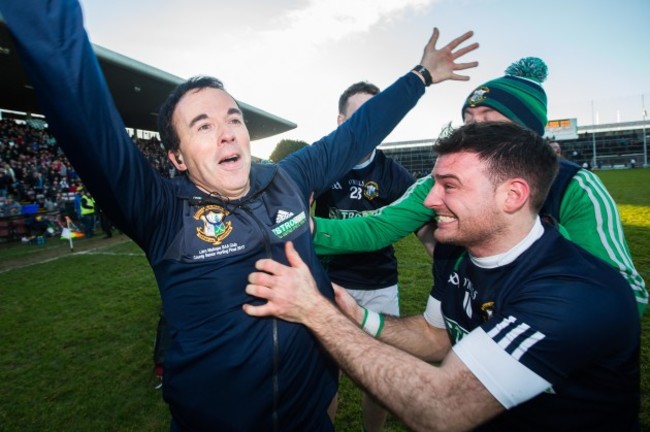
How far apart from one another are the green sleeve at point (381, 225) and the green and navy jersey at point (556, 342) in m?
0.90

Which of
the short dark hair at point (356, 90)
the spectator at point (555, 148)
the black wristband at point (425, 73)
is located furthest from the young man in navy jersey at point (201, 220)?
the short dark hair at point (356, 90)

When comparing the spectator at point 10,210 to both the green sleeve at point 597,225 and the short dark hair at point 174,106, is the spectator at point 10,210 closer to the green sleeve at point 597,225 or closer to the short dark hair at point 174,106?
the short dark hair at point 174,106

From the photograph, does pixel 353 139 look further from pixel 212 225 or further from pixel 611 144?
pixel 611 144

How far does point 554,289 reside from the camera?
1.41 meters

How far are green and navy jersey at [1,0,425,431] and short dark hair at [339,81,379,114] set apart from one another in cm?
214

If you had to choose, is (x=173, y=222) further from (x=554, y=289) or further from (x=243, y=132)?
(x=554, y=289)

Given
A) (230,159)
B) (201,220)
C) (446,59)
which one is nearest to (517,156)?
(446,59)

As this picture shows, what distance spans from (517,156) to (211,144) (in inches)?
55.9

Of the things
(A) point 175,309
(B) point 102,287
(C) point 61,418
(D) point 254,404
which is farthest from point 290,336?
(B) point 102,287

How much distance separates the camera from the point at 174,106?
1.74 meters

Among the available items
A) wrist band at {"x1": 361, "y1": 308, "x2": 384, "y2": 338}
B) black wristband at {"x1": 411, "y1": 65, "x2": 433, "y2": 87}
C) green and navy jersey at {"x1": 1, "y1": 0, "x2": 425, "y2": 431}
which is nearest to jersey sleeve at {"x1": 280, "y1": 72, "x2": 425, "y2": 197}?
black wristband at {"x1": 411, "y1": 65, "x2": 433, "y2": 87}

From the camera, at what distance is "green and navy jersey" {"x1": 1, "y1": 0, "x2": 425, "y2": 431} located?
3.71 ft

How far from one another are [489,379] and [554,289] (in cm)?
43

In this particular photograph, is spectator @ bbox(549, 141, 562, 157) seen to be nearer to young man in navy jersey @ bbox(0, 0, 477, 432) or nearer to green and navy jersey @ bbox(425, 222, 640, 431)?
green and navy jersey @ bbox(425, 222, 640, 431)
